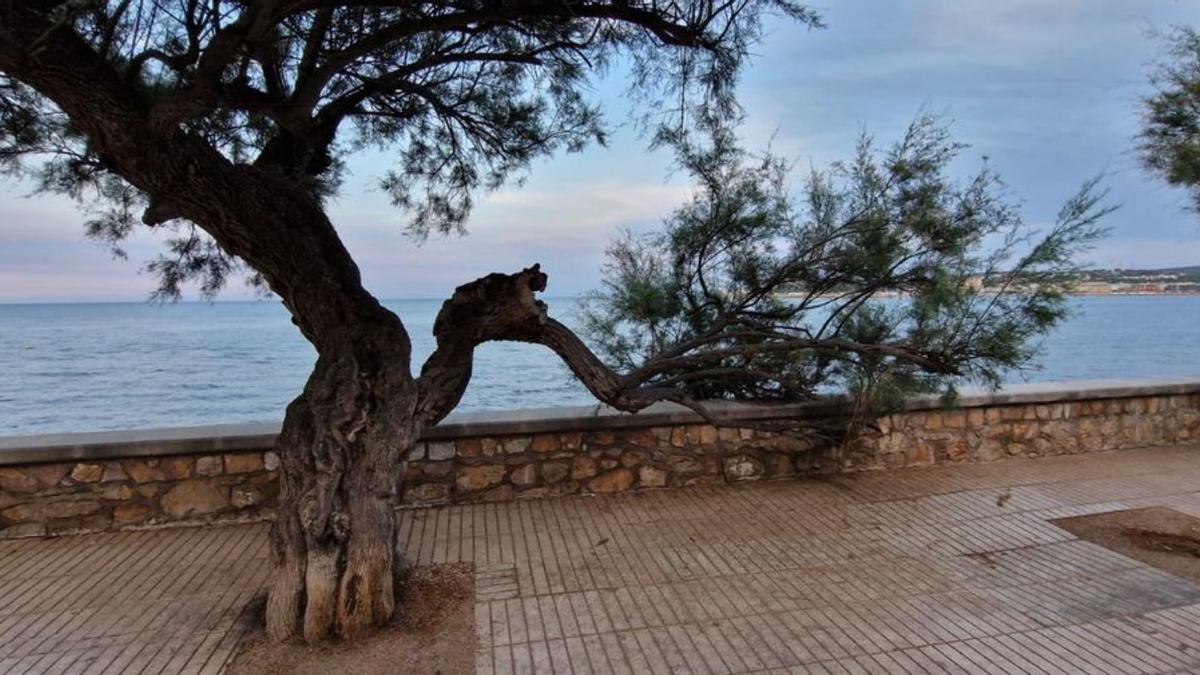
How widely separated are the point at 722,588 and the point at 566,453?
1748mm

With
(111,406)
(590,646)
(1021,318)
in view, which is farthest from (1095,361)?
(111,406)

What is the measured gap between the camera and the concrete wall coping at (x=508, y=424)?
13.0 feet

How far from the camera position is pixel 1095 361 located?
1298 centimetres

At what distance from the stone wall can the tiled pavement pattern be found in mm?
168

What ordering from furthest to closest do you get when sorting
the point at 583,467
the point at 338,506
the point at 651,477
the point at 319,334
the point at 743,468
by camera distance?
the point at 743,468
the point at 651,477
the point at 583,467
the point at 319,334
the point at 338,506

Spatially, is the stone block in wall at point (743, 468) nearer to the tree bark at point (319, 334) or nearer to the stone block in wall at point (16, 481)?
the tree bark at point (319, 334)

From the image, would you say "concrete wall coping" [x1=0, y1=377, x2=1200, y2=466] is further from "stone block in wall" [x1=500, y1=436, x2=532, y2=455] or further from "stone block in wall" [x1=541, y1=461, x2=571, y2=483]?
"stone block in wall" [x1=541, y1=461, x2=571, y2=483]

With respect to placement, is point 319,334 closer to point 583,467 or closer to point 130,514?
point 130,514

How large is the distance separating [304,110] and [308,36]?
0.36 meters

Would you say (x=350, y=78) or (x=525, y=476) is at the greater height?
(x=350, y=78)

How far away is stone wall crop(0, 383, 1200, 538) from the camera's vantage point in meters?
3.96

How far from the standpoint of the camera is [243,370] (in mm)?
19422

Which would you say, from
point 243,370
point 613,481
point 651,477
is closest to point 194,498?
point 613,481

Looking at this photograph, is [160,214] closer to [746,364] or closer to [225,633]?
[225,633]
